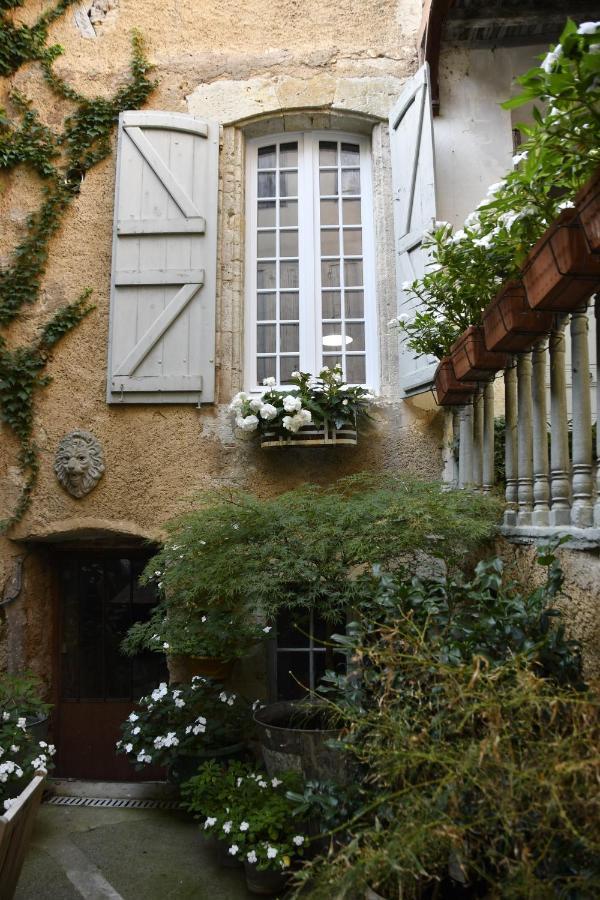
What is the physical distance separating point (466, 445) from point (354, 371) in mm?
1238

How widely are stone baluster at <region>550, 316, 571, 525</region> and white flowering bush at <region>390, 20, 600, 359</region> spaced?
35cm

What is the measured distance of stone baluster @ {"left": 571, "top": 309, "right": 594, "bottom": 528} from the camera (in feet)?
7.05

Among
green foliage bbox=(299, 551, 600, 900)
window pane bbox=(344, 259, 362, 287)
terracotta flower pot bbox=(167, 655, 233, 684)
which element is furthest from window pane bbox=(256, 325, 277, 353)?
green foliage bbox=(299, 551, 600, 900)

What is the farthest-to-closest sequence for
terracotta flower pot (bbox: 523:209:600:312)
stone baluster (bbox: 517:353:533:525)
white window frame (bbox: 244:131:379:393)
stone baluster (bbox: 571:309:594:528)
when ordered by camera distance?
white window frame (bbox: 244:131:379:393)
stone baluster (bbox: 517:353:533:525)
stone baluster (bbox: 571:309:594:528)
terracotta flower pot (bbox: 523:209:600:312)

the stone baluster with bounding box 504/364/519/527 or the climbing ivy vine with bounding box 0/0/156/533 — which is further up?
the climbing ivy vine with bounding box 0/0/156/533

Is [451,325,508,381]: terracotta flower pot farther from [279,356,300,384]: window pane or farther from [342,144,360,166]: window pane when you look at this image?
[342,144,360,166]: window pane

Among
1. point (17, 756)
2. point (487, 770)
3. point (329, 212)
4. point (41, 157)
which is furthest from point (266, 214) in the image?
point (487, 770)

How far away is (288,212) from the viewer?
501cm

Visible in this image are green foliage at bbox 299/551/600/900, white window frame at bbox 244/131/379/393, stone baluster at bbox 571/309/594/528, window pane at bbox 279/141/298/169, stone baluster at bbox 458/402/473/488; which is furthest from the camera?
window pane at bbox 279/141/298/169

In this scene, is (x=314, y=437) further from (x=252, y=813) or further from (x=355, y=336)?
(x=252, y=813)

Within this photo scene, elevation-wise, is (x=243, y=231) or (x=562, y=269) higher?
(x=243, y=231)

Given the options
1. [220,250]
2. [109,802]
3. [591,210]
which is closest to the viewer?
[591,210]

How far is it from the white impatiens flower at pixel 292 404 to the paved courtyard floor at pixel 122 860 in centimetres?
232

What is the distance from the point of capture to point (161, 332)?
457 centimetres
